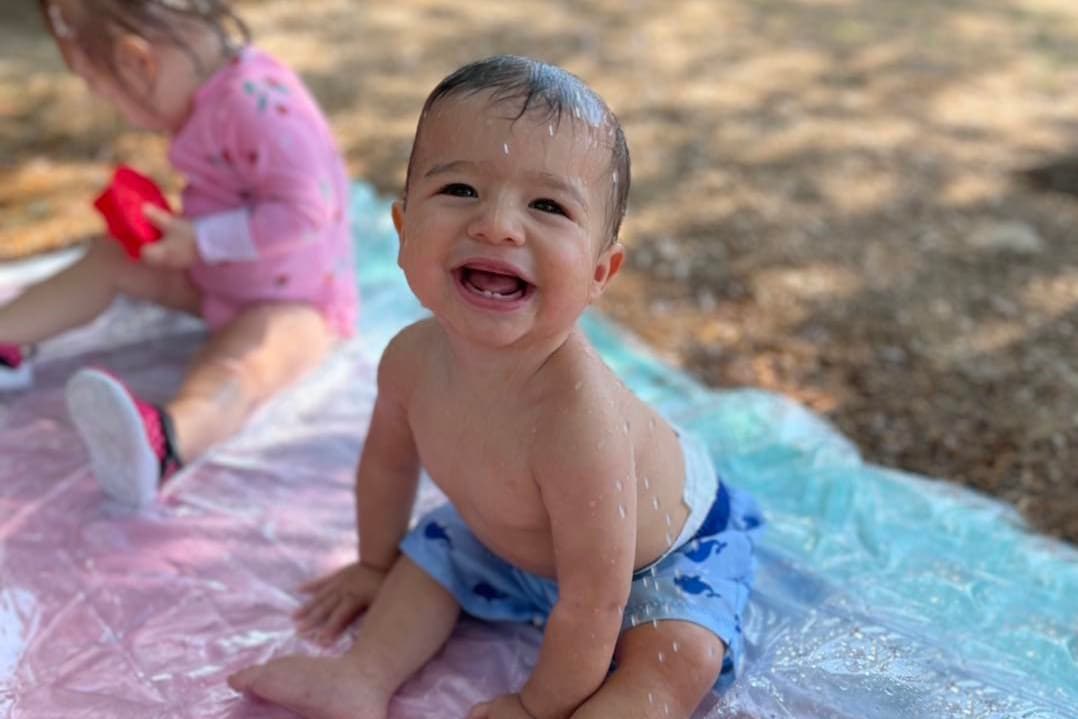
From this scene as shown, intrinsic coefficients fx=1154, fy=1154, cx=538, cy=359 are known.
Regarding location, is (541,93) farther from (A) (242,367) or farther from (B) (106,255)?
(B) (106,255)

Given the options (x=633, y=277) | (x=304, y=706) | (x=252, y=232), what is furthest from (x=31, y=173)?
(x=304, y=706)

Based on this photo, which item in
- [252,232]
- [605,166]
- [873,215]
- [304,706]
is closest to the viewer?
[605,166]

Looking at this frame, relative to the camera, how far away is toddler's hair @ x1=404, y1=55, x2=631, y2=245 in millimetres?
1226

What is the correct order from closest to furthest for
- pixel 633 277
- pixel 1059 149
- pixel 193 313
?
pixel 193 313
pixel 633 277
pixel 1059 149

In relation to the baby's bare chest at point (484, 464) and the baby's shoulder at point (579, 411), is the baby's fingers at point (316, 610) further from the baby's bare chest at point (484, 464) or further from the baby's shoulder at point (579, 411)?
the baby's shoulder at point (579, 411)

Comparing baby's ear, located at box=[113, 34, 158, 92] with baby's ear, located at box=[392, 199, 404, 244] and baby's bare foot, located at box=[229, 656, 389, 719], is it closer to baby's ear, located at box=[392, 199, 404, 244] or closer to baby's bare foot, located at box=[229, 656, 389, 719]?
baby's ear, located at box=[392, 199, 404, 244]

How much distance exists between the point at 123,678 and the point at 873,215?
2437 millimetres

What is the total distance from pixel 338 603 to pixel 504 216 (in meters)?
0.79

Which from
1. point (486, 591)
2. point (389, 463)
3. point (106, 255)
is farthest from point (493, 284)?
point (106, 255)

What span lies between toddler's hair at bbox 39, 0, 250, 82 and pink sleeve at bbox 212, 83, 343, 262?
0.16 metres

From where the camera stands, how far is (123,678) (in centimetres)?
160

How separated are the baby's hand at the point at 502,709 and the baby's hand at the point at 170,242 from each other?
1.07m

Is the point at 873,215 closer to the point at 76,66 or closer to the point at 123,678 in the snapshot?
the point at 76,66

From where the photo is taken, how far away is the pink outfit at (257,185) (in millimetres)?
2135
